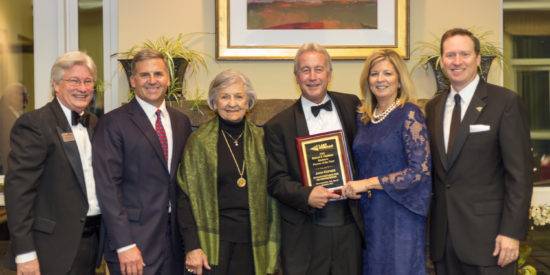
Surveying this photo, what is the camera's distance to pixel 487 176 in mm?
2244

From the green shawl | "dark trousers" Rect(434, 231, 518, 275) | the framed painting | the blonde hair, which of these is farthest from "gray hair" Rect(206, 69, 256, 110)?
"dark trousers" Rect(434, 231, 518, 275)

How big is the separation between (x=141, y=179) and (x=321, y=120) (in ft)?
3.44

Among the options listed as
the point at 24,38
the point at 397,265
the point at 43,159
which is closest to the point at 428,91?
the point at 397,265

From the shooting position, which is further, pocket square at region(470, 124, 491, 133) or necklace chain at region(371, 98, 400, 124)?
necklace chain at region(371, 98, 400, 124)

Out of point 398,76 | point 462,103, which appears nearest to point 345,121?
point 398,76

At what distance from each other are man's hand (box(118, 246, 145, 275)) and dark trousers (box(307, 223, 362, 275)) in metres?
0.92

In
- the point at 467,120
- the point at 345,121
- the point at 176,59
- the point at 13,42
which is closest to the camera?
the point at 467,120

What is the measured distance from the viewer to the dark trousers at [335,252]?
7.98 ft

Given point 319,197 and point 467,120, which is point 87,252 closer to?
point 319,197

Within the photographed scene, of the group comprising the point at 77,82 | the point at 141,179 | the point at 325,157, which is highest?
the point at 77,82

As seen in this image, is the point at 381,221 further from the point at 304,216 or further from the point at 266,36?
the point at 266,36

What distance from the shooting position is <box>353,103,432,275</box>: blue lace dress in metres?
2.33

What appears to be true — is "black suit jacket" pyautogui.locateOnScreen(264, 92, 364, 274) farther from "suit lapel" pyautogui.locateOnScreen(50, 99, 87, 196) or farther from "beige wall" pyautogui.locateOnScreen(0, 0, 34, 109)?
"beige wall" pyautogui.locateOnScreen(0, 0, 34, 109)

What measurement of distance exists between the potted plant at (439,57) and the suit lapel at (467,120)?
1001 mm
